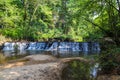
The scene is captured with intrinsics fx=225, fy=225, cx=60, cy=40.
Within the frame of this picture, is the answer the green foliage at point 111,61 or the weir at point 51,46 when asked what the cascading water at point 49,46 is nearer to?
the weir at point 51,46

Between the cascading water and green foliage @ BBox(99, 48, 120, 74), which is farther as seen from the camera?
the cascading water

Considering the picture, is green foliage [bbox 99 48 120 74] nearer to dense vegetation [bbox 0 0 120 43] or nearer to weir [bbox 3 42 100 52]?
weir [bbox 3 42 100 52]

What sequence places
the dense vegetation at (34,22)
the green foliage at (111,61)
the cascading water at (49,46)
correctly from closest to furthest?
the green foliage at (111,61) → the cascading water at (49,46) → the dense vegetation at (34,22)

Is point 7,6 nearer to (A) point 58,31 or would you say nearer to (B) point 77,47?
(A) point 58,31

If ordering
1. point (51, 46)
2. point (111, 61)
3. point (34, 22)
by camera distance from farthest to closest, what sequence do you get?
1. point (34, 22)
2. point (51, 46)
3. point (111, 61)

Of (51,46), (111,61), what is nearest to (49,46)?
(51,46)

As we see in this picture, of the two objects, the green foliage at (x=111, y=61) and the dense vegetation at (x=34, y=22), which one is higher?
the dense vegetation at (x=34, y=22)

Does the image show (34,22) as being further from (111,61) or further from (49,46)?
(111,61)

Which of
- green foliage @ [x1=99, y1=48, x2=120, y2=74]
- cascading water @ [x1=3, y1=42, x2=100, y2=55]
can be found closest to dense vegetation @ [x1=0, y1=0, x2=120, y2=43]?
cascading water @ [x1=3, y1=42, x2=100, y2=55]

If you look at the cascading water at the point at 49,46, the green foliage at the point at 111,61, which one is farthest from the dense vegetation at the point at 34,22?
the green foliage at the point at 111,61

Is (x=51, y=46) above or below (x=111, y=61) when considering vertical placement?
below

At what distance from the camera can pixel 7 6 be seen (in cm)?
3266

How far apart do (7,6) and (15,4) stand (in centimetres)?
421

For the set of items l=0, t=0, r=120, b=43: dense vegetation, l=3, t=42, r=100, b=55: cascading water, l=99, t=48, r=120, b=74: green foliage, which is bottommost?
l=3, t=42, r=100, b=55: cascading water
